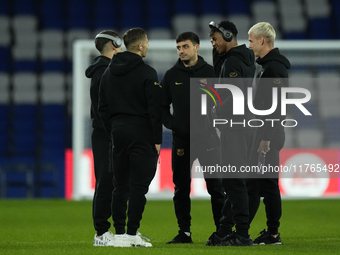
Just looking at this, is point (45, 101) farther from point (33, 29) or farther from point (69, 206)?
point (69, 206)

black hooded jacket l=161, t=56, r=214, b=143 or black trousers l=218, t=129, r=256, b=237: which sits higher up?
black hooded jacket l=161, t=56, r=214, b=143

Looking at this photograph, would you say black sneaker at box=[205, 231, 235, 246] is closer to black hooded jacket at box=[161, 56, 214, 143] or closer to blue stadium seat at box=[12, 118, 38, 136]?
black hooded jacket at box=[161, 56, 214, 143]

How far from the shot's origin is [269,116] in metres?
4.40

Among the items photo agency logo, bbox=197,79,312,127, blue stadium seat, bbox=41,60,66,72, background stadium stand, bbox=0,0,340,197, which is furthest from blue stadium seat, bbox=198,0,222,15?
photo agency logo, bbox=197,79,312,127

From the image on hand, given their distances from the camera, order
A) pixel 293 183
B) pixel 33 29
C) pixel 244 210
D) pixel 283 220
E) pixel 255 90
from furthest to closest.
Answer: pixel 33 29
pixel 293 183
pixel 283 220
pixel 255 90
pixel 244 210

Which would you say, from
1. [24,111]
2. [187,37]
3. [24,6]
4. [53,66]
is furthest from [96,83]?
[24,6]

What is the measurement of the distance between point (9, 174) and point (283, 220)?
23.6 ft

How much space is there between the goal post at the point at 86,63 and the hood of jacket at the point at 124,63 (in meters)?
6.37

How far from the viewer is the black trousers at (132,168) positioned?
414cm

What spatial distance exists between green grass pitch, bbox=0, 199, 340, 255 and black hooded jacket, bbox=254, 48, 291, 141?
883 mm

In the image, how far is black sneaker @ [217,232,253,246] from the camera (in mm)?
4180

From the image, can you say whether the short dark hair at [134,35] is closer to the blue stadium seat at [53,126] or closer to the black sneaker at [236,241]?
the black sneaker at [236,241]

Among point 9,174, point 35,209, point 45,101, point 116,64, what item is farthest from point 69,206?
point 116,64

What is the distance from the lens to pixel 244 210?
13.6 ft
